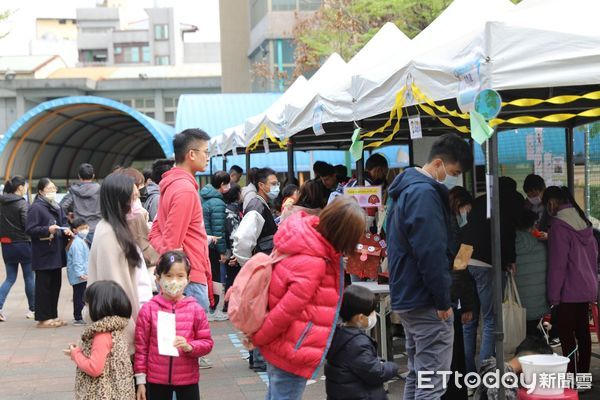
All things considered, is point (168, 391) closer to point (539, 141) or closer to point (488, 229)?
point (488, 229)

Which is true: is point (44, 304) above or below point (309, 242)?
below

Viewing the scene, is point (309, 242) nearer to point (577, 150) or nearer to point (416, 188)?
point (416, 188)

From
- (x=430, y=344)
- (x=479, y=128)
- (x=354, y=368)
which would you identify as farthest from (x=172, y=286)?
(x=479, y=128)

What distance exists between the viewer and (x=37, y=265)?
10.9 meters

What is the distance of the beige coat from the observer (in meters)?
4.84

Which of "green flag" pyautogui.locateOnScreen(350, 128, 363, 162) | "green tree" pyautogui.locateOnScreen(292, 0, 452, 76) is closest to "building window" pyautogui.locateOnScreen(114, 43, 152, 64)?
"green tree" pyautogui.locateOnScreen(292, 0, 452, 76)

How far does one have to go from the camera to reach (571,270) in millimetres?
6723

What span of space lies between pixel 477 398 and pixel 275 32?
3328 centimetres

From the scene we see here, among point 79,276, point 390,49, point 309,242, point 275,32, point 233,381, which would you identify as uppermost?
point 275,32

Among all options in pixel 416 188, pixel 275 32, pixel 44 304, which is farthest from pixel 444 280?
pixel 275 32

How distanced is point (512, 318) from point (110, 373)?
3.40 metres

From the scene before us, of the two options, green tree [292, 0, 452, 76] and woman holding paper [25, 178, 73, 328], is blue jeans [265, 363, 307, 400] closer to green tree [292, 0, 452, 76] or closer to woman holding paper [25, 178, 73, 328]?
woman holding paper [25, 178, 73, 328]

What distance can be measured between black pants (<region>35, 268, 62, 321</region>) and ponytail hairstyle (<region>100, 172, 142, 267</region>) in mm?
6357

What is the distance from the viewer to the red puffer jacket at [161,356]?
4812 millimetres
